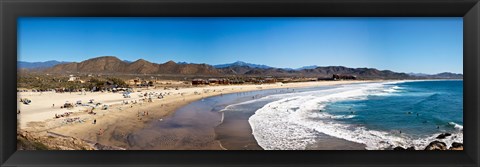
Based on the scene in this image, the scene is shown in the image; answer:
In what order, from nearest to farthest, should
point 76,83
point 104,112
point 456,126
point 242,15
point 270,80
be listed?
1. point 242,15
2. point 456,126
3. point 76,83
4. point 104,112
5. point 270,80

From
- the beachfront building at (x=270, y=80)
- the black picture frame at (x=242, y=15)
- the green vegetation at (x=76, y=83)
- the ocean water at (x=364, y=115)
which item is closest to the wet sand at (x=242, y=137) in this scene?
the ocean water at (x=364, y=115)

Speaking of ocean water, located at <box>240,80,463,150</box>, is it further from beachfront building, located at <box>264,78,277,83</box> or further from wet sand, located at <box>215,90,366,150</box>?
beachfront building, located at <box>264,78,277,83</box>

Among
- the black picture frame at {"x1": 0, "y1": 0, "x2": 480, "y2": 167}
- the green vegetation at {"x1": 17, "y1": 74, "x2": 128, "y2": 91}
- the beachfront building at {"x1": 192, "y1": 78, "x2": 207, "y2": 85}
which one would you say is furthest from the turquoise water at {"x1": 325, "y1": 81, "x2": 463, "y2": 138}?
the green vegetation at {"x1": 17, "y1": 74, "x2": 128, "y2": 91}

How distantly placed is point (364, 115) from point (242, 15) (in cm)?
145

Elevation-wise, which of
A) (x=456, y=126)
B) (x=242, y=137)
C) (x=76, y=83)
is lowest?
(x=242, y=137)

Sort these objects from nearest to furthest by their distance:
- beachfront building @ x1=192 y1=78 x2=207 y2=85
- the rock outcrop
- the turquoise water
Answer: the rock outcrop → the turquoise water → beachfront building @ x1=192 y1=78 x2=207 y2=85

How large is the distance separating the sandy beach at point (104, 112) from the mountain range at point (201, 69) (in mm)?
168

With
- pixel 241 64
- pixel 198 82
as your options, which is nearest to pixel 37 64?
pixel 198 82

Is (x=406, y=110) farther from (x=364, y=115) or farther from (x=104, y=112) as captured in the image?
(x=104, y=112)

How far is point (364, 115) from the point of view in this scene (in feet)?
8.47

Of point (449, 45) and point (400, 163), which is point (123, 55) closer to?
point (400, 163)

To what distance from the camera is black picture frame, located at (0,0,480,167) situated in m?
1.82

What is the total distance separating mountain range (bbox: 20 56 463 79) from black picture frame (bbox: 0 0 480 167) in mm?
386

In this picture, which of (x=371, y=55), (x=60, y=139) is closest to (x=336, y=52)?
(x=371, y=55)
